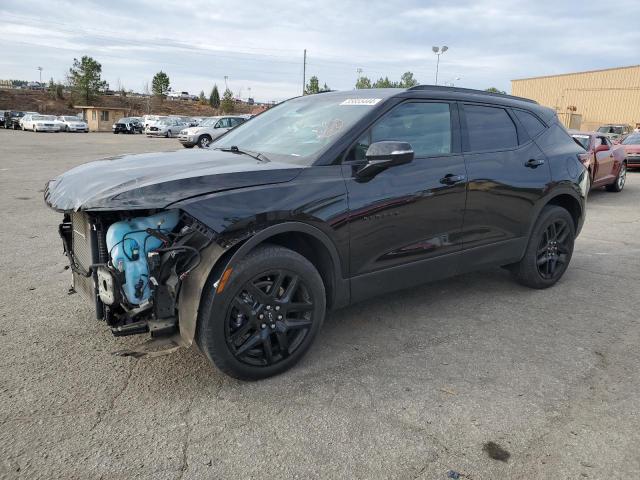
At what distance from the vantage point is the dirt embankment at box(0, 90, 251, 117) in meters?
64.4

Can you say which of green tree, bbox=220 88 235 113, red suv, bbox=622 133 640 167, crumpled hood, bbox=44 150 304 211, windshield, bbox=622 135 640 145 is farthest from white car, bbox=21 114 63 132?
crumpled hood, bbox=44 150 304 211

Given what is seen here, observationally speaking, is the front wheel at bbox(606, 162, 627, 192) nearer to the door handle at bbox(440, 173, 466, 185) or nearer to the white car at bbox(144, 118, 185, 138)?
the door handle at bbox(440, 173, 466, 185)

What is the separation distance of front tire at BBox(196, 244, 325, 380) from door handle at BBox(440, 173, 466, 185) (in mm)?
1310

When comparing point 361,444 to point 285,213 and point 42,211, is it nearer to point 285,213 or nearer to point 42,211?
point 285,213

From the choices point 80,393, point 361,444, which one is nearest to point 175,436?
point 80,393

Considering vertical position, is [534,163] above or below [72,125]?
below

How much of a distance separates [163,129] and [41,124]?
9.15 m

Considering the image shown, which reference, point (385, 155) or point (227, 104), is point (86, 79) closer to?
point (227, 104)

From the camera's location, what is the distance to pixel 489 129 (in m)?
4.43

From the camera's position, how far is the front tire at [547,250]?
15.8 ft

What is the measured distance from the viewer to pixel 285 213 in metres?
3.07

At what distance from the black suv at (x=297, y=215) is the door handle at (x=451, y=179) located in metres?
0.02

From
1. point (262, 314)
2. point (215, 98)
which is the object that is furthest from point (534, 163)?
point (215, 98)

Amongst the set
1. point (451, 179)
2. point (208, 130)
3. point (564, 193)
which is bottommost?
point (564, 193)
